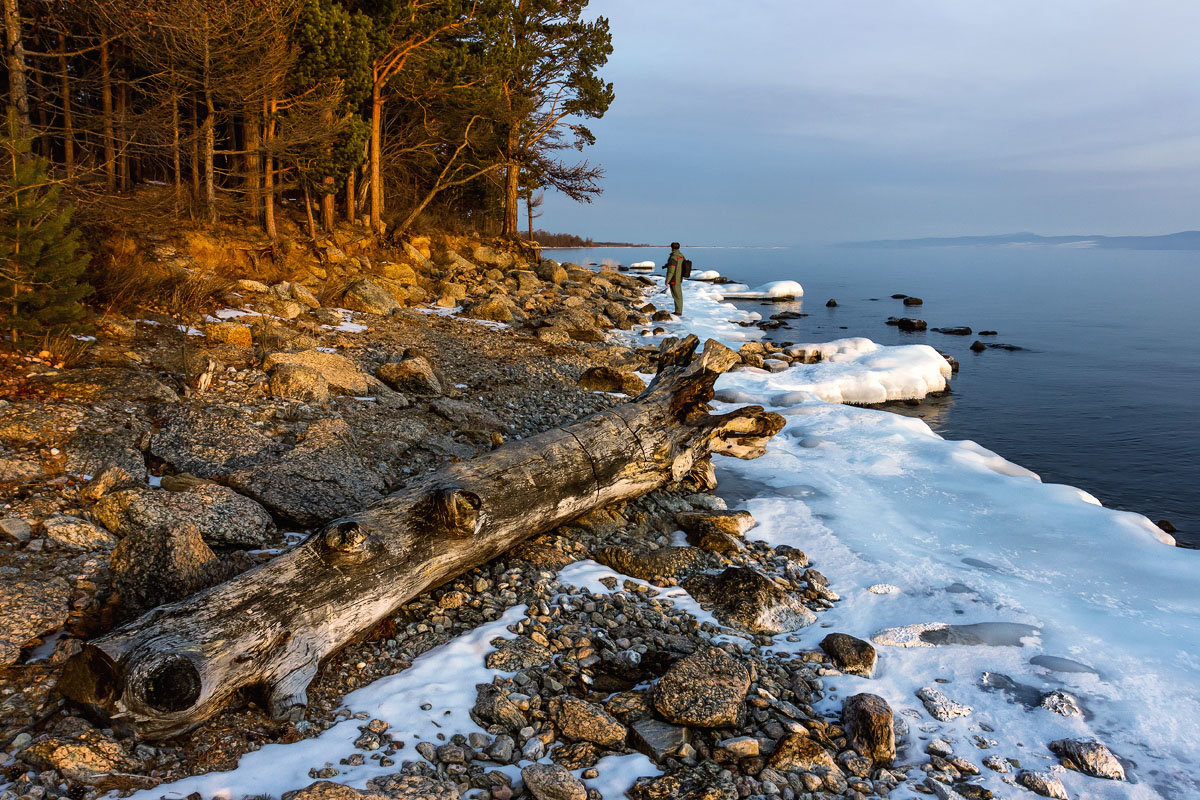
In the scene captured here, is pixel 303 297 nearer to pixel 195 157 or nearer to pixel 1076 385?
pixel 195 157

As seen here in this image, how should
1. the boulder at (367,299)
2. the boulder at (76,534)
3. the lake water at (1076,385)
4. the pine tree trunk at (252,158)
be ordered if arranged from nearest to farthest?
the boulder at (76,534) → the lake water at (1076,385) → the boulder at (367,299) → the pine tree trunk at (252,158)

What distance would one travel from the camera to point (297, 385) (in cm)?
838

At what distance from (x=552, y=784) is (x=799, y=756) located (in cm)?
149

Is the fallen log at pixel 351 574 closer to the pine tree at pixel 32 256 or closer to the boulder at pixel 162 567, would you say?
the boulder at pixel 162 567

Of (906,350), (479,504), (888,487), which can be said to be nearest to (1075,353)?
(906,350)

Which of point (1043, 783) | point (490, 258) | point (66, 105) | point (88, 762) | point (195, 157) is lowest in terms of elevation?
point (1043, 783)

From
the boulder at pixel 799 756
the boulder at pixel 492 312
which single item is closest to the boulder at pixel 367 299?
the boulder at pixel 492 312

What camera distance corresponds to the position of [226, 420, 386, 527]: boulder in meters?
5.72

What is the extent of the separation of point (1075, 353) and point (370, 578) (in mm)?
28709

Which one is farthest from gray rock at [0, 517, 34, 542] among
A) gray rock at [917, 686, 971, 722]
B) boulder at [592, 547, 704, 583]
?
gray rock at [917, 686, 971, 722]

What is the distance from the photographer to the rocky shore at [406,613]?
3.48 meters

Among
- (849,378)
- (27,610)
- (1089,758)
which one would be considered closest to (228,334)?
(27,610)

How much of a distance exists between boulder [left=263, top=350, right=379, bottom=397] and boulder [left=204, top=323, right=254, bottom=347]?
1.49 m

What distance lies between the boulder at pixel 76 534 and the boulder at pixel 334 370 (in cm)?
409
